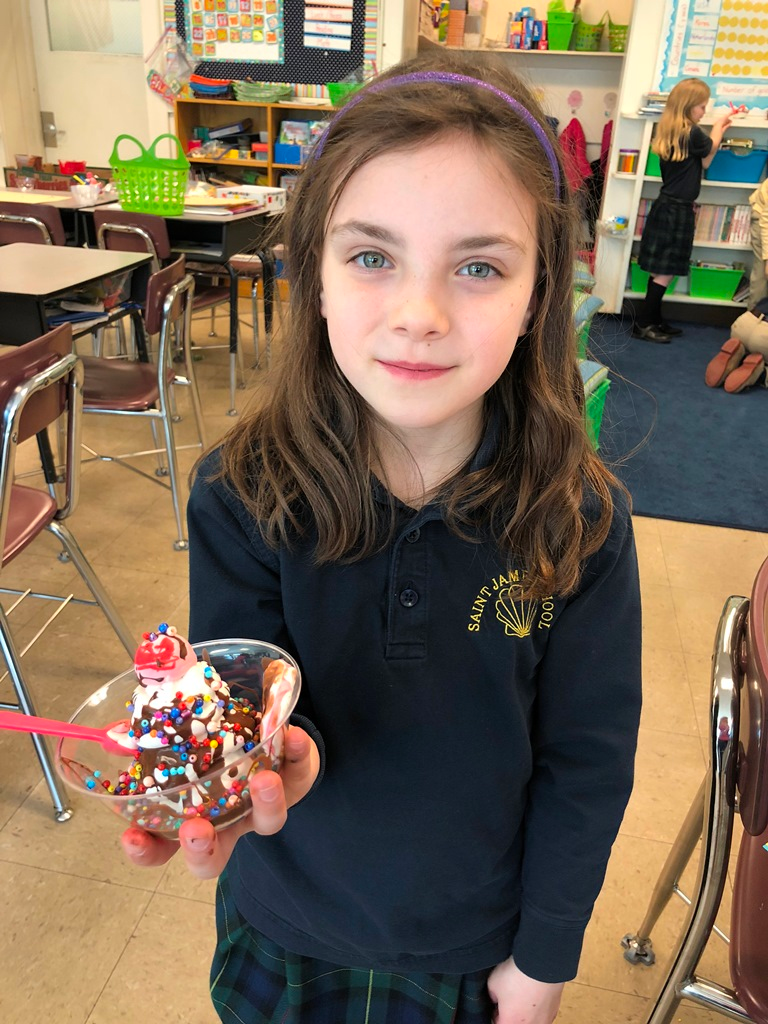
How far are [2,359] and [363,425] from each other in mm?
965

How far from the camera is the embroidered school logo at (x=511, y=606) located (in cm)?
74

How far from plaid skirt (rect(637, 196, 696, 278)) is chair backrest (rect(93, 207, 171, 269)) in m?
3.38

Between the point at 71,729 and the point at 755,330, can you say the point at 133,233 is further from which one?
the point at 755,330

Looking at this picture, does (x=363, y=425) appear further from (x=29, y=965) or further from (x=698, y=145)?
(x=698, y=145)

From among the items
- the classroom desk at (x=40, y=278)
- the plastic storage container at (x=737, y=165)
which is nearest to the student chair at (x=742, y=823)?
the classroom desk at (x=40, y=278)

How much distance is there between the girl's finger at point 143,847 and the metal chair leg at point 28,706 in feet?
3.58

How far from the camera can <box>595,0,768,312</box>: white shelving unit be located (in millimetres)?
5141

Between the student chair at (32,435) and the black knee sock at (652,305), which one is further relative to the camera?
the black knee sock at (652,305)

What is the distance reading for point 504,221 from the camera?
2.11ft

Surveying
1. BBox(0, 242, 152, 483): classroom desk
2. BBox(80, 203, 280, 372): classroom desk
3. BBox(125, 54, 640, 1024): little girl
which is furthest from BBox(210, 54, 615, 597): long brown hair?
BBox(80, 203, 280, 372): classroom desk

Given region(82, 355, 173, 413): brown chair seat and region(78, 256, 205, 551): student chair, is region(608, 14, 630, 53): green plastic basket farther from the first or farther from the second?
region(82, 355, 173, 413): brown chair seat

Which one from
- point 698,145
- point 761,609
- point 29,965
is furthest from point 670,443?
point 29,965

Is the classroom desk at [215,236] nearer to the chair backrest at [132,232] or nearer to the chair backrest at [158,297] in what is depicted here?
the chair backrest at [132,232]

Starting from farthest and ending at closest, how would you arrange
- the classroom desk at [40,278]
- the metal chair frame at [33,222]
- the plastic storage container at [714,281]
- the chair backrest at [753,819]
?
1. the plastic storage container at [714,281]
2. the metal chair frame at [33,222]
3. the classroom desk at [40,278]
4. the chair backrest at [753,819]
